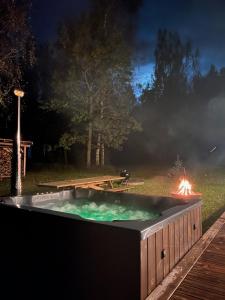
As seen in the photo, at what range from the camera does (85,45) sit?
625 inches

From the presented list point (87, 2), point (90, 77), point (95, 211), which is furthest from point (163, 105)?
point (95, 211)

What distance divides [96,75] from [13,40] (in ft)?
22.6

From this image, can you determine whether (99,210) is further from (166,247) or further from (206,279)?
(206,279)

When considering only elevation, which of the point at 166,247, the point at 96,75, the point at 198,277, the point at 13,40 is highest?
the point at 96,75

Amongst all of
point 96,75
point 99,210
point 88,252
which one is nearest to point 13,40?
point 96,75

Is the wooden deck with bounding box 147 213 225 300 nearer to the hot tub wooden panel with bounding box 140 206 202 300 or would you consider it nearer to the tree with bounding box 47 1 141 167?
the hot tub wooden panel with bounding box 140 206 202 300

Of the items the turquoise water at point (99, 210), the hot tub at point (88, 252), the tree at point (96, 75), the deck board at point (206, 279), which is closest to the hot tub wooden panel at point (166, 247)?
the hot tub at point (88, 252)

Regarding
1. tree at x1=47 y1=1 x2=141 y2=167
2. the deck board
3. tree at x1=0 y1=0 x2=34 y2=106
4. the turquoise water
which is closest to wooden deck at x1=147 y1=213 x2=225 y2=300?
the deck board

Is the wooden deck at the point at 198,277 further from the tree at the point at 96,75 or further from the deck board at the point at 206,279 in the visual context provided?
the tree at the point at 96,75

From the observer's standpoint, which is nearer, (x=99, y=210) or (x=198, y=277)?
(x=198, y=277)

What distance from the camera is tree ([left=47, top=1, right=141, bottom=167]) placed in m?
15.9

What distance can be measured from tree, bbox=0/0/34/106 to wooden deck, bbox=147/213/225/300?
30.1ft

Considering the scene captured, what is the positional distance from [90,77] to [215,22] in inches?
358

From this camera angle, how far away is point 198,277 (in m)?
2.94
